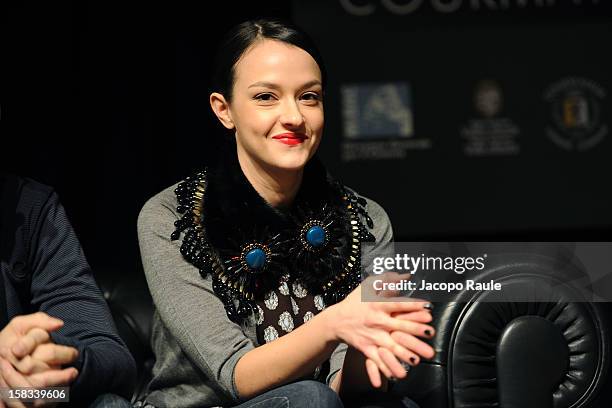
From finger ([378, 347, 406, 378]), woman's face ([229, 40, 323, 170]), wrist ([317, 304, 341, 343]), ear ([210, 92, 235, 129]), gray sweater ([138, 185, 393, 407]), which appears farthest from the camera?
ear ([210, 92, 235, 129])

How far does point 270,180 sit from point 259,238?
0.13 m

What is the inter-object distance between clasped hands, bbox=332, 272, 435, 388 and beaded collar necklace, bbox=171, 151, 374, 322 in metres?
0.39

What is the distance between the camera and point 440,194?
3719 millimetres

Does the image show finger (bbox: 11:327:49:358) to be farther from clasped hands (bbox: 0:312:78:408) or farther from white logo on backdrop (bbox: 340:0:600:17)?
white logo on backdrop (bbox: 340:0:600:17)

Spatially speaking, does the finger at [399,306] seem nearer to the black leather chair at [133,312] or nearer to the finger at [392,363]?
the finger at [392,363]

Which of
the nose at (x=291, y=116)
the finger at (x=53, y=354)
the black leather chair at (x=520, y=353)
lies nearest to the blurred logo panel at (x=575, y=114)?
the black leather chair at (x=520, y=353)

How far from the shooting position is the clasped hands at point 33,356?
1.77 m

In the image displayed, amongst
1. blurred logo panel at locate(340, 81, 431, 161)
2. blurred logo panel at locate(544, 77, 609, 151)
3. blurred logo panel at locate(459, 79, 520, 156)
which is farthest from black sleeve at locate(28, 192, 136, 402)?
blurred logo panel at locate(544, 77, 609, 151)

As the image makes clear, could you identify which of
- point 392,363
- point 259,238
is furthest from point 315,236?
point 392,363

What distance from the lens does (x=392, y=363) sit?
5.79 feet

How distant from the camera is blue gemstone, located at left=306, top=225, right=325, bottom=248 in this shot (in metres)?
2.27

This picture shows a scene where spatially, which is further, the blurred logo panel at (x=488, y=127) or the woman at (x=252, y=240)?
the blurred logo panel at (x=488, y=127)

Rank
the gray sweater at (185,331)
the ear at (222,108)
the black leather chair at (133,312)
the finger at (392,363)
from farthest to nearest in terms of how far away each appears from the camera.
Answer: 1. the black leather chair at (133,312)
2. the ear at (222,108)
3. the gray sweater at (185,331)
4. the finger at (392,363)

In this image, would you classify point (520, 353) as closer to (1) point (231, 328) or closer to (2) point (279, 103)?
(1) point (231, 328)
